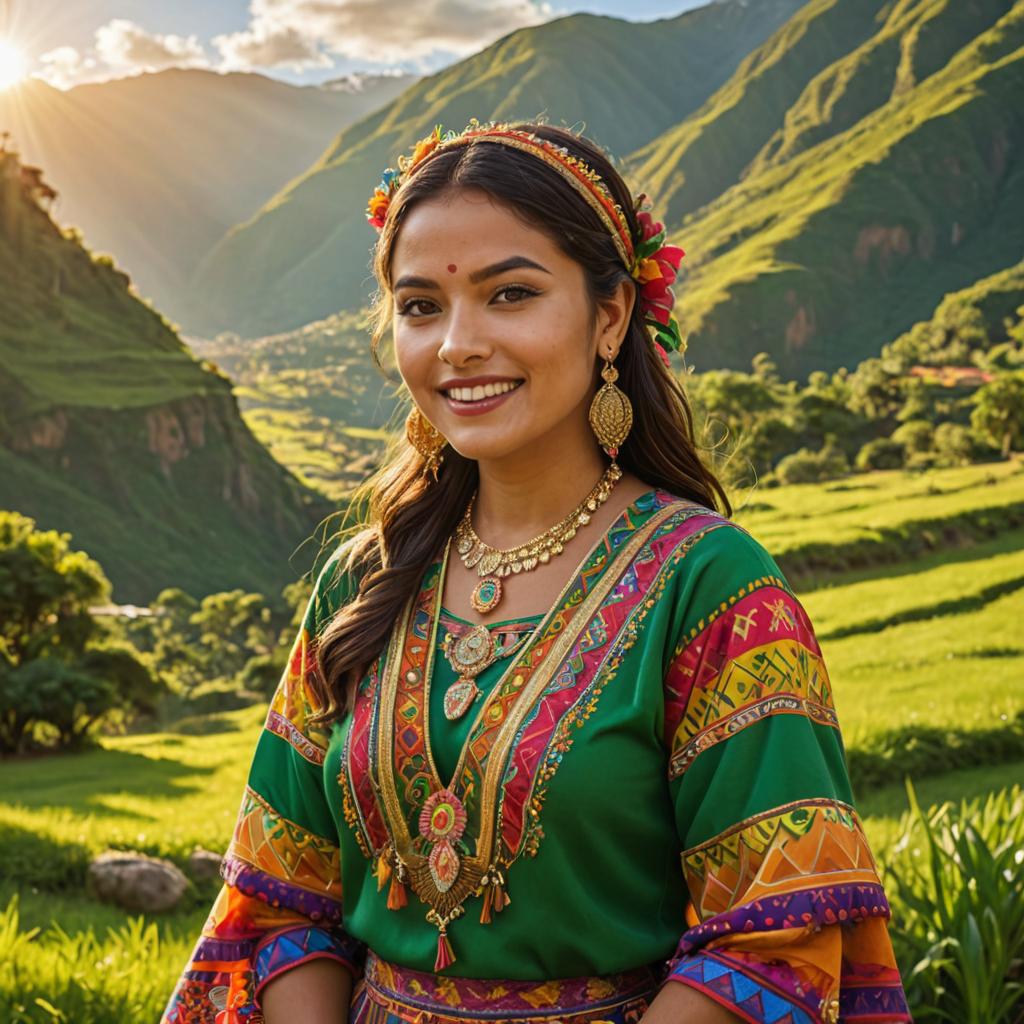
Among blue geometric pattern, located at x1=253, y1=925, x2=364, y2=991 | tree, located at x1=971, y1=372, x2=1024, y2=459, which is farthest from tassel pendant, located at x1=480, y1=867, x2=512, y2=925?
tree, located at x1=971, y1=372, x2=1024, y2=459

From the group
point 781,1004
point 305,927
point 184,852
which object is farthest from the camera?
point 184,852

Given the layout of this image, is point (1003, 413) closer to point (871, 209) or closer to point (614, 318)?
point (614, 318)

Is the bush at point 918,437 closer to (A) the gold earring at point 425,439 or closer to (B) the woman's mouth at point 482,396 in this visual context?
(A) the gold earring at point 425,439

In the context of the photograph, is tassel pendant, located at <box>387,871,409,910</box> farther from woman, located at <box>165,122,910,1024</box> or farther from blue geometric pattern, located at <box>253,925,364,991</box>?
blue geometric pattern, located at <box>253,925,364,991</box>

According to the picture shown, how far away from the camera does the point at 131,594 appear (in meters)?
62.9

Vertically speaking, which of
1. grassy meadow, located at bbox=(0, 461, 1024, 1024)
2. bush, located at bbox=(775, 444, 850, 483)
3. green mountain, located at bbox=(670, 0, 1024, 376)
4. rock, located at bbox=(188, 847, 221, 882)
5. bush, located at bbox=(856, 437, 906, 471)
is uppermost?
green mountain, located at bbox=(670, 0, 1024, 376)

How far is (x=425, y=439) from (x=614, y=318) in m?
0.47

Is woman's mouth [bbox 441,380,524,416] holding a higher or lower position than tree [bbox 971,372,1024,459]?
lower

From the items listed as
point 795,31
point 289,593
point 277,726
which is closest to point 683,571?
point 277,726

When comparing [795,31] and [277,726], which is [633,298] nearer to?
[277,726]

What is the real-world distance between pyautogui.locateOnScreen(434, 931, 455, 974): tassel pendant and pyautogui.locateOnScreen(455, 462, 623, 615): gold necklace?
1.73 ft

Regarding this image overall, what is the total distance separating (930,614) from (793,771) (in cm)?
1405

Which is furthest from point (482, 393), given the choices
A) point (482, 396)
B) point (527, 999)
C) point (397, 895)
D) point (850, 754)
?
point (850, 754)

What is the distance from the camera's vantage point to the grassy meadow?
4.04m
